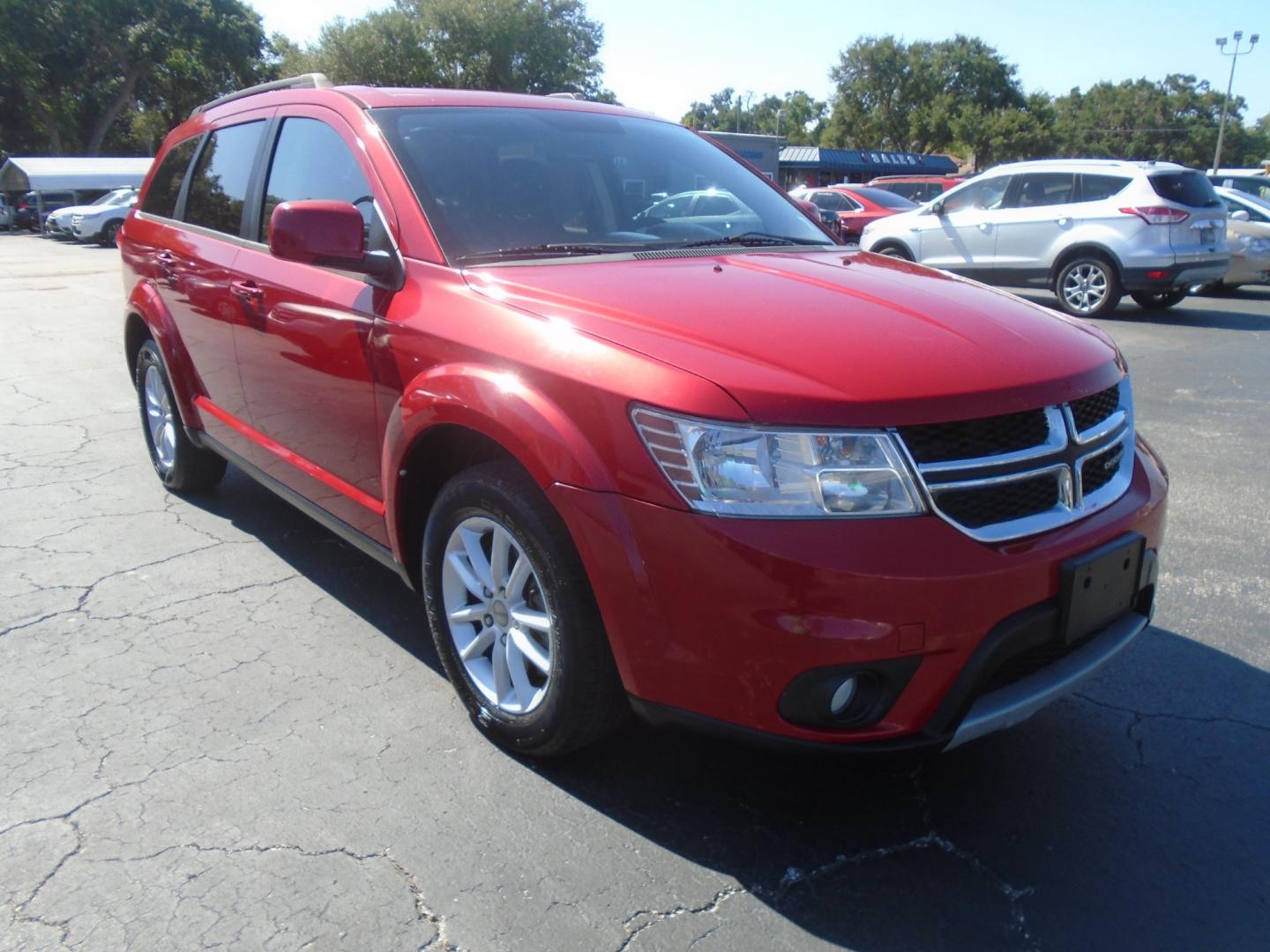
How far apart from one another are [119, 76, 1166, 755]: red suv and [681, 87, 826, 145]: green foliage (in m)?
73.0

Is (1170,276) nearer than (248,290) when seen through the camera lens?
No

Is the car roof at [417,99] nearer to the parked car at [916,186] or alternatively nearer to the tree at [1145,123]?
the parked car at [916,186]

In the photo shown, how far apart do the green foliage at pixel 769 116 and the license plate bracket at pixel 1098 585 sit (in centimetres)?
7407

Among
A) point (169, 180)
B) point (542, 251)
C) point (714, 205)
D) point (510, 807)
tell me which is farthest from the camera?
point (169, 180)

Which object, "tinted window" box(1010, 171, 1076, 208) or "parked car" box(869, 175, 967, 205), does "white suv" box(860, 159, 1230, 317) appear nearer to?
"tinted window" box(1010, 171, 1076, 208)

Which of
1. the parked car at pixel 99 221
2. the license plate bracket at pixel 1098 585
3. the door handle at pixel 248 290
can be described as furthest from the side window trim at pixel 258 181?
the parked car at pixel 99 221

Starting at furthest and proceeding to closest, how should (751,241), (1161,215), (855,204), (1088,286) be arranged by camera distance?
1. (855,204)
2. (1088,286)
3. (1161,215)
4. (751,241)

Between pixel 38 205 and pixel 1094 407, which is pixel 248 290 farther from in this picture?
pixel 38 205

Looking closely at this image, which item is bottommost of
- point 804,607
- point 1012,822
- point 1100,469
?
point 1012,822

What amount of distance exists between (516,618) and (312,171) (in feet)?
6.17

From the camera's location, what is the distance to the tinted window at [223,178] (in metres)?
4.16

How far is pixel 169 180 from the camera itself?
5078mm

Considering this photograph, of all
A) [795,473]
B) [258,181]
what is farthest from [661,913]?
[258,181]

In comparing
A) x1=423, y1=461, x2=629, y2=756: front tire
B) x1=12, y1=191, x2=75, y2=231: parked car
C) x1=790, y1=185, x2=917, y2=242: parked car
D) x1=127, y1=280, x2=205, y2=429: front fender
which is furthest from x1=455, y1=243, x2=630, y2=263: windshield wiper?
x1=12, y1=191, x2=75, y2=231: parked car
